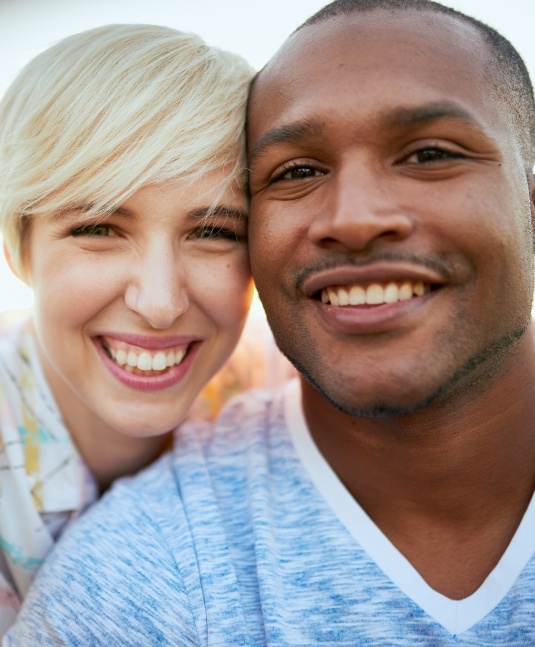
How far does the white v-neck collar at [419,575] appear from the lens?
172cm

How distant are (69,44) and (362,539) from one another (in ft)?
5.40

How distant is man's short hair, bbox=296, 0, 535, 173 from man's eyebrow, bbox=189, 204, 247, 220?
0.57m

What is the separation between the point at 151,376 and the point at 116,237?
430mm

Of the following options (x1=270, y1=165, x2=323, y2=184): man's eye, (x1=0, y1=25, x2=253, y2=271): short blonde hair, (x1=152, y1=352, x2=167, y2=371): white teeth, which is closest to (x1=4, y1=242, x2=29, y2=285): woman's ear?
(x1=0, y1=25, x2=253, y2=271): short blonde hair

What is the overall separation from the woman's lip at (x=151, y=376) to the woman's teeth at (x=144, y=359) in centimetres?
2

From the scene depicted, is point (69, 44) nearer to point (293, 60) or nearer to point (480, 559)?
point (293, 60)

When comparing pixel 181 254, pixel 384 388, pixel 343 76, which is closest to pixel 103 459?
pixel 181 254

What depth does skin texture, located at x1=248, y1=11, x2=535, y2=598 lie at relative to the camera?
167cm

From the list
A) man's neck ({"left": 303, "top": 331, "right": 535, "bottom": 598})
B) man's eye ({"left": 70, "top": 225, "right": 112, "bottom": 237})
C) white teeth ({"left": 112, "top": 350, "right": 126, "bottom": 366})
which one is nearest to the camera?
man's neck ({"left": 303, "top": 331, "right": 535, "bottom": 598})

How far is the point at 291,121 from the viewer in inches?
71.9

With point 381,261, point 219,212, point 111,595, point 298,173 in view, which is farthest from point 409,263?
point 111,595

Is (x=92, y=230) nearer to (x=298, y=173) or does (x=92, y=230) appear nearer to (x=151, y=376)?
(x=151, y=376)

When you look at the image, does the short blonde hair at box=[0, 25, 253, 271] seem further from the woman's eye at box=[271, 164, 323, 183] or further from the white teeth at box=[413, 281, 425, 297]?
the white teeth at box=[413, 281, 425, 297]

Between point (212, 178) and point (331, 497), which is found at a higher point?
point (212, 178)
